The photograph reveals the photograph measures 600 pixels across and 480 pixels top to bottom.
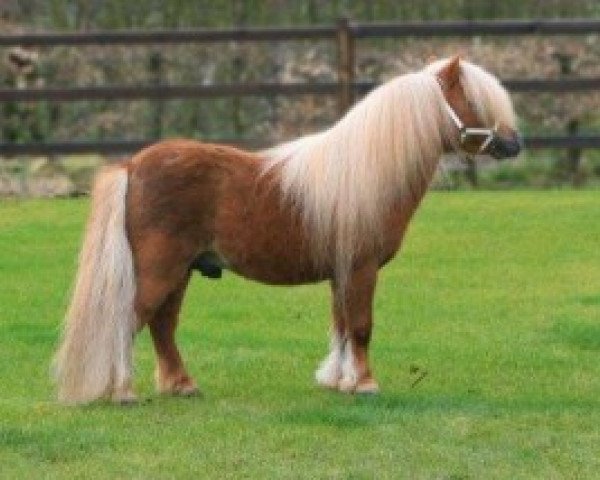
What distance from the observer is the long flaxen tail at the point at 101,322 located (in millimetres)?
8102

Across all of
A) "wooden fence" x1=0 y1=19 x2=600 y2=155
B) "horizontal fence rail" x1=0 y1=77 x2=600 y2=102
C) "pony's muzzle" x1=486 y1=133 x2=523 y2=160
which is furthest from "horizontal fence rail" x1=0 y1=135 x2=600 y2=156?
"pony's muzzle" x1=486 y1=133 x2=523 y2=160

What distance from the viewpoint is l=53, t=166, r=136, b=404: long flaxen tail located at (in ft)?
26.6

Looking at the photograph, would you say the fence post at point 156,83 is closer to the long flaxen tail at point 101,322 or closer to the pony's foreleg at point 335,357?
the pony's foreleg at point 335,357

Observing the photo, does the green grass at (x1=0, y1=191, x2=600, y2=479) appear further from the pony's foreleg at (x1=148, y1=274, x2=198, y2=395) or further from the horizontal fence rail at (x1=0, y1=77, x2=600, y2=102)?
the horizontal fence rail at (x1=0, y1=77, x2=600, y2=102)

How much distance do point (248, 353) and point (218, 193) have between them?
62.3 inches

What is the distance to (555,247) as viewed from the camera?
13.8 meters

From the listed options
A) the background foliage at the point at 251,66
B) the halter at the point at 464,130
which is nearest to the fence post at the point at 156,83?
the background foliage at the point at 251,66

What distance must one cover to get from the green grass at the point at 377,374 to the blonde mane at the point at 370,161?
780mm

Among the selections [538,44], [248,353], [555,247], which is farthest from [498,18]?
[248,353]

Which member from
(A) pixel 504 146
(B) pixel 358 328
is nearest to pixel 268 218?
(B) pixel 358 328

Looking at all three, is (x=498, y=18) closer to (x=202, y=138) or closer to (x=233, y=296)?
(x=202, y=138)

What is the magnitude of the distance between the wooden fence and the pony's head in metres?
8.74

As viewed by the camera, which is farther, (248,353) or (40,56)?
(40,56)

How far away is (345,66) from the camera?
17.6 metres
